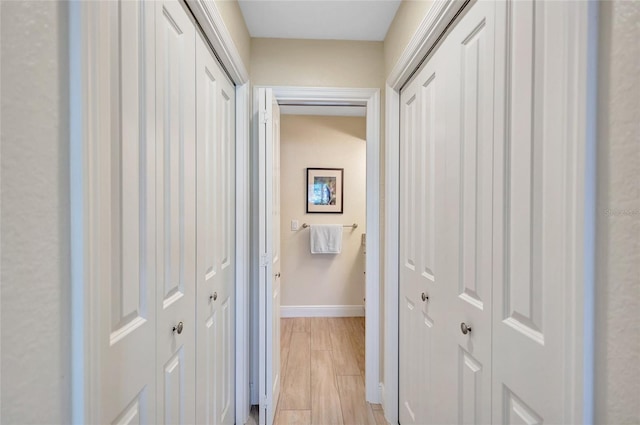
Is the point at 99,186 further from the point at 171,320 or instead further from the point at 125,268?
the point at 171,320

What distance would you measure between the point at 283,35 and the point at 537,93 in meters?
1.65

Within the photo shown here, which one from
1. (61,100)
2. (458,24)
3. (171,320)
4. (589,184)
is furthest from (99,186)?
(458,24)

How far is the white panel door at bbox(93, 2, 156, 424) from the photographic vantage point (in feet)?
1.97

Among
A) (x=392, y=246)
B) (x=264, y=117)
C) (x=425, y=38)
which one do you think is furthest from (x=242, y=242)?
(x=425, y=38)

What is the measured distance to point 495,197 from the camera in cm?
86

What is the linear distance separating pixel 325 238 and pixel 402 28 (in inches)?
89.8

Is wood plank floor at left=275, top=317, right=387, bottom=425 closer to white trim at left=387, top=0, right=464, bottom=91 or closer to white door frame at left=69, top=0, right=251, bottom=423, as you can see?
white door frame at left=69, top=0, right=251, bottom=423

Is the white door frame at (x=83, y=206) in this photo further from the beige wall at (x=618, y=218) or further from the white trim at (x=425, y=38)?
the white trim at (x=425, y=38)

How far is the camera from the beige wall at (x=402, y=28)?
1.36 metres

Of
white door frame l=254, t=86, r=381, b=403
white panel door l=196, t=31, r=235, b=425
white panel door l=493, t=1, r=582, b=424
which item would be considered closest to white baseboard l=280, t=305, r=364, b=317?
white door frame l=254, t=86, r=381, b=403

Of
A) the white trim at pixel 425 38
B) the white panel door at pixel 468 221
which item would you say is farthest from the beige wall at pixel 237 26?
the white panel door at pixel 468 221

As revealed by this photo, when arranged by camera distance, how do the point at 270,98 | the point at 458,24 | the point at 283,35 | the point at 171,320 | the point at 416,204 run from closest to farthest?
the point at 171,320 < the point at 458,24 < the point at 416,204 < the point at 270,98 < the point at 283,35

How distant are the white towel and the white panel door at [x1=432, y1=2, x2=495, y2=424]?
7.36 feet

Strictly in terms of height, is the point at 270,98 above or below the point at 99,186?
above
